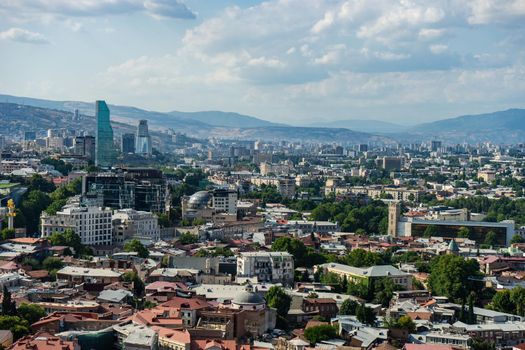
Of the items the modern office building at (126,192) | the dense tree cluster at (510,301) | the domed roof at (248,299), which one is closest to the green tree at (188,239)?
the modern office building at (126,192)

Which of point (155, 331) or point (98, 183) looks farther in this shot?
point (98, 183)

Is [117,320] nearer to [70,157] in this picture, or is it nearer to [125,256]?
[125,256]

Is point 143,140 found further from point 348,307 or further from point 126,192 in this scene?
point 348,307

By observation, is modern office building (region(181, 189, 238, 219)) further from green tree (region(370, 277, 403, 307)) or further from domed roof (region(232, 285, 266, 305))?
domed roof (region(232, 285, 266, 305))

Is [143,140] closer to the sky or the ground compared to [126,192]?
closer to the sky

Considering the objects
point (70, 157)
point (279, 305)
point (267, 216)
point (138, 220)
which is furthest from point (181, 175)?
point (279, 305)

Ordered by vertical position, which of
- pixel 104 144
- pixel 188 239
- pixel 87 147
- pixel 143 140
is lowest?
pixel 188 239

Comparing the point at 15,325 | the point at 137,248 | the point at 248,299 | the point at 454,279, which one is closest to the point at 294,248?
the point at 137,248
